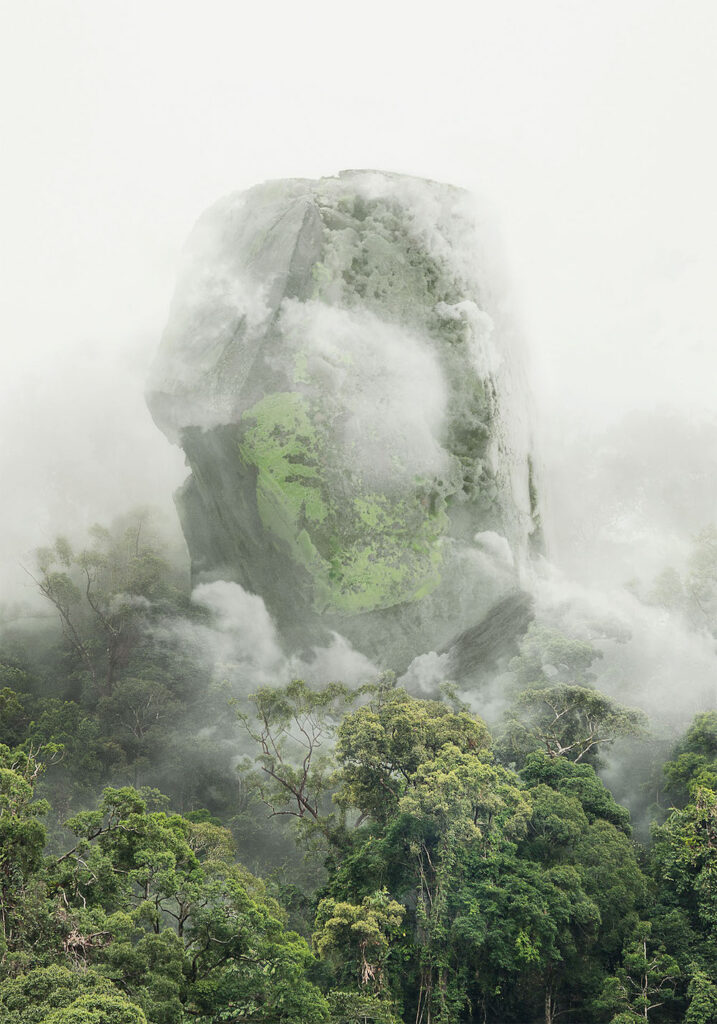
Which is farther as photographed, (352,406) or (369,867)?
(352,406)

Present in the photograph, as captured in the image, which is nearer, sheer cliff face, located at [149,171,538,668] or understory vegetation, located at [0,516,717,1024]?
understory vegetation, located at [0,516,717,1024]

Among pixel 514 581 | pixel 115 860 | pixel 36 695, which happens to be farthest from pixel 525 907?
pixel 36 695

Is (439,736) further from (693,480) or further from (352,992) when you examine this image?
(693,480)

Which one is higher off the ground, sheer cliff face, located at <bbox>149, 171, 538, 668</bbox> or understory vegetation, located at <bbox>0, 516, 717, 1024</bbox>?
sheer cliff face, located at <bbox>149, 171, 538, 668</bbox>

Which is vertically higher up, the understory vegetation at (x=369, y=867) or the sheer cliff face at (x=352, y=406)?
the sheer cliff face at (x=352, y=406)
